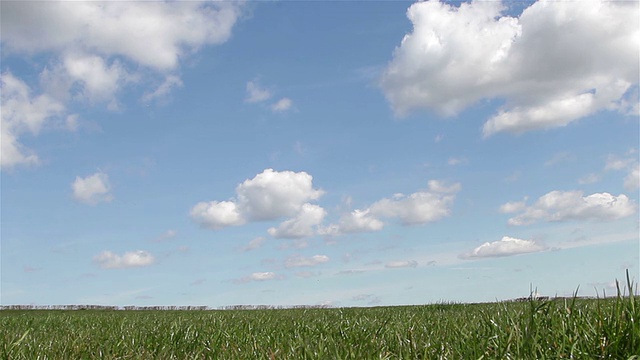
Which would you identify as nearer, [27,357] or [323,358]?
[323,358]

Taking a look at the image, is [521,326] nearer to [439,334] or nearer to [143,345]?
[439,334]

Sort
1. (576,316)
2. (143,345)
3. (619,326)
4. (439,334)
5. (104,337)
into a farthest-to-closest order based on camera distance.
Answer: (104,337)
(143,345)
(439,334)
(576,316)
(619,326)

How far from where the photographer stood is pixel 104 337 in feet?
21.1

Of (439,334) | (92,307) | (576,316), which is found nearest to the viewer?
(576,316)

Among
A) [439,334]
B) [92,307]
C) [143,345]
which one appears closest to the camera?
[439,334]

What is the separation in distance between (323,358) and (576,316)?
203 cm

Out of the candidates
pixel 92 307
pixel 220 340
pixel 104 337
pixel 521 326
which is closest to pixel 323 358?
pixel 521 326

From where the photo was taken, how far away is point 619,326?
3.57 m

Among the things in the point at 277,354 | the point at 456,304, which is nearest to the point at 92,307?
the point at 456,304

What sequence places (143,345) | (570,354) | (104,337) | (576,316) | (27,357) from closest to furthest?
1. (570,354)
2. (576,316)
3. (27,357)
4. (143,345)
5. (104,337)

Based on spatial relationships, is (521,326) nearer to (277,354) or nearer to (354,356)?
(354,356)

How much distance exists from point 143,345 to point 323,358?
2.84 metres

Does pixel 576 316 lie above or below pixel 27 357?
above

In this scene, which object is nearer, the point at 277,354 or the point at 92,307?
the point at 277,354
